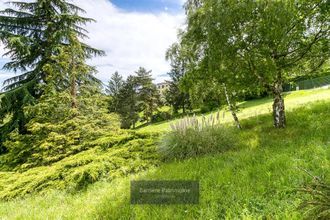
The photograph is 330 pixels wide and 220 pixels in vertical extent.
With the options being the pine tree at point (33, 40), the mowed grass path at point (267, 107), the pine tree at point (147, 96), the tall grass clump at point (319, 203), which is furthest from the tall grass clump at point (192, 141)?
the pine tree at point (147, 96)

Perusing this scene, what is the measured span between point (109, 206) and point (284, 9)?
16.3 ft

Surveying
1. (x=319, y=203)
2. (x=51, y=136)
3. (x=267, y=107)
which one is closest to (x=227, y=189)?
(x=319, y=203)

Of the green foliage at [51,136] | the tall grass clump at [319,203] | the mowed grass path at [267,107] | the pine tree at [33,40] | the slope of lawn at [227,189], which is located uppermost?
the pine tree at [33,40]

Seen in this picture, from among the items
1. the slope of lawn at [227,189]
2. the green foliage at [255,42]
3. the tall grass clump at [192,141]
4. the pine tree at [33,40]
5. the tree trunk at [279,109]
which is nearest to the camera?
the slope of lawn at [227,189]

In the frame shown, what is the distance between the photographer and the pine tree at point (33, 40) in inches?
422

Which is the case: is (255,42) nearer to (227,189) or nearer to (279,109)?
(279,109)

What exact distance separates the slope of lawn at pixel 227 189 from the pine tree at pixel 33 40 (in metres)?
7.78

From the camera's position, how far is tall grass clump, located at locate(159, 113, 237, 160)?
5.05 m

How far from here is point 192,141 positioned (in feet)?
16.7

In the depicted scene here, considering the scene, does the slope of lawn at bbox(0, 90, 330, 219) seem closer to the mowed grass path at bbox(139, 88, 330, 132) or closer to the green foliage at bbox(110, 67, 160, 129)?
the mowed grass path at bbox(139, 88, 330, 132)

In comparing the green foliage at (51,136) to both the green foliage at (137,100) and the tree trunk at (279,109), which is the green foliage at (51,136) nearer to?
the tree trunk at (279,109)

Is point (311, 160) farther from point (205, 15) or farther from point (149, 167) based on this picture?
point (205, 15)

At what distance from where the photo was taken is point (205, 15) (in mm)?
5648

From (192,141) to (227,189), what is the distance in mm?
2007
